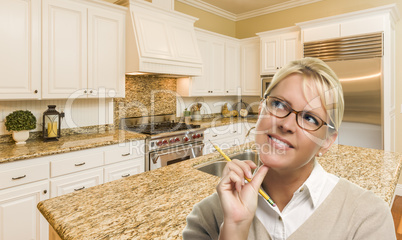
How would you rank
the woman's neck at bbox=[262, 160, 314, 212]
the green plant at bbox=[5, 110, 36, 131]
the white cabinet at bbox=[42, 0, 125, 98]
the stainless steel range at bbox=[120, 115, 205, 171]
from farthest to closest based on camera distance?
the stainless steel range at bbox=[120, 115, 205, 171] → the white cabinet at bbox=[42, 0, 125, 98] → the green plant at bbox=[5, 110, 36, 131] → the woman's neck at bbox=[262, 160, 314, 212]

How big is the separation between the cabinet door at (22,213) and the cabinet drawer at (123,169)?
575mm

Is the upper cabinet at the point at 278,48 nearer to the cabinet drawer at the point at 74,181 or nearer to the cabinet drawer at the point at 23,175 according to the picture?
the cabinet drawer at the point at 74,181

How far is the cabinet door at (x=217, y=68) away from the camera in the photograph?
169 inches

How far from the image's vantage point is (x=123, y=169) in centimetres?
275

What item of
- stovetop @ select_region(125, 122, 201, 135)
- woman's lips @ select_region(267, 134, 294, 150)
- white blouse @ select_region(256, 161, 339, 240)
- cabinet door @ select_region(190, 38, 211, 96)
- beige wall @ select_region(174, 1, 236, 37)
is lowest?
white blouse @ select_region(256, 161, 339, 240)

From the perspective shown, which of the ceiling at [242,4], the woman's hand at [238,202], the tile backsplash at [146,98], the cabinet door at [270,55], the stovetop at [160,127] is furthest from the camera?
the ceiling at [242,4]

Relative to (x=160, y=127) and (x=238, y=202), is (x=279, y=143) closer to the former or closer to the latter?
(x=238, y=202)

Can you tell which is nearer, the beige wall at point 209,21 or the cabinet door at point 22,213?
the cabinet door at point 22,213

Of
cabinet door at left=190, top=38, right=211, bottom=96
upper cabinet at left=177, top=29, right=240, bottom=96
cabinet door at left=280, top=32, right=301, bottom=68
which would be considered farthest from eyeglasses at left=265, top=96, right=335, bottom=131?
cabinet door at left=280, top=32, right=301, bottom=68

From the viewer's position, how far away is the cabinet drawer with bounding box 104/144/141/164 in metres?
2.63

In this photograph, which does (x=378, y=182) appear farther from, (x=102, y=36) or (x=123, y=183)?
(x=102, y=36)

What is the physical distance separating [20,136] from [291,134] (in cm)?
270

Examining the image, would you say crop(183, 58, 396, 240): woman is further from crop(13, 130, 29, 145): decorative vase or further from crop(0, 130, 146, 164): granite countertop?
crop(13, 130, 29, 145): decorative vase

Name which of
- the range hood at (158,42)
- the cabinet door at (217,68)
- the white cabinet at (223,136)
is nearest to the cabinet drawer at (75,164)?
the range hood at (158,42)
